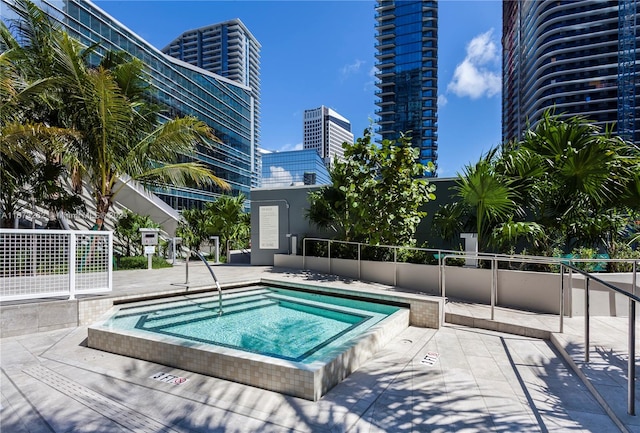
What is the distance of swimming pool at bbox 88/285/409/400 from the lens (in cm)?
325

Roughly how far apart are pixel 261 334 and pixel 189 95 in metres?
43.0

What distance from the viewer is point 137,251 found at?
1372cm

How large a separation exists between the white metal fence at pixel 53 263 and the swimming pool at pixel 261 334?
0.71 meters

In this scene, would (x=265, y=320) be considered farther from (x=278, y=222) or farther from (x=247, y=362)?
(x=278, y=222)

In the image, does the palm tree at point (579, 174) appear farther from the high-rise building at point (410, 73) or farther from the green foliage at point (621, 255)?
the high-rise building at point (410, 73)

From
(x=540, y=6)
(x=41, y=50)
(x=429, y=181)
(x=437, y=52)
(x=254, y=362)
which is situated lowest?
(x=254, y=362)

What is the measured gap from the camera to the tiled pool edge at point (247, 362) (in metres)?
3.07

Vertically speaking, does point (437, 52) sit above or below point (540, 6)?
below

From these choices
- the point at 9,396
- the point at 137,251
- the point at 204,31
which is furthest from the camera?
the point at 204,31

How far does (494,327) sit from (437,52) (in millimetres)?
86865

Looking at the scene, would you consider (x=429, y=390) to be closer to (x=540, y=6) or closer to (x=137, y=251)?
(x=137, y=251)

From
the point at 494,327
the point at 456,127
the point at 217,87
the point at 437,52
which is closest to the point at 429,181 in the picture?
the point at 494,327

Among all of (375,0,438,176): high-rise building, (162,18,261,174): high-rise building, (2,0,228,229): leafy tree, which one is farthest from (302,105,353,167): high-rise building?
(2,0,228,229): leafy tree

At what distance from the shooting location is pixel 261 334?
5.12 m
